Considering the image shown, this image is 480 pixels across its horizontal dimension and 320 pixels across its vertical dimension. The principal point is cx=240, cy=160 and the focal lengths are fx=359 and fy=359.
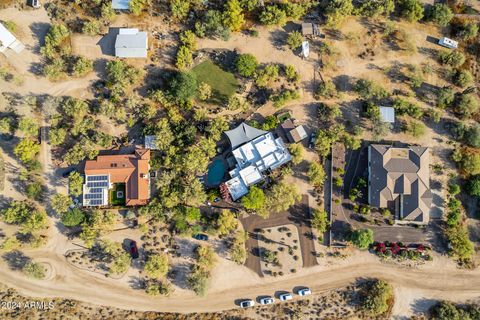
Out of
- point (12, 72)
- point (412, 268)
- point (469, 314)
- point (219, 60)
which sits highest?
point (219, 60)

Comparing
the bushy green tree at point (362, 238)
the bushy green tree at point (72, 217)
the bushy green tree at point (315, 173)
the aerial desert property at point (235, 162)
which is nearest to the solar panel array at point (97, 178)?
the aerial desert property at point (235, 162)

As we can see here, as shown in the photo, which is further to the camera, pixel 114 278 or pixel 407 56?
pixel 407 56

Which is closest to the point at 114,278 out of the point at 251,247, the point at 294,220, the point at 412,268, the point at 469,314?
the point at 251,247

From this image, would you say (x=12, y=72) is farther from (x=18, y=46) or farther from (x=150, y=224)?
(x=150, y=224)

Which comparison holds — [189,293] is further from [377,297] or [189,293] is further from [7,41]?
[7,41]

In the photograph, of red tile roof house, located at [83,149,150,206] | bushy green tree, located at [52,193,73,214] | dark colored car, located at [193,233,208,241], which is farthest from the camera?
dark colored car, located at [193,233,208,241]

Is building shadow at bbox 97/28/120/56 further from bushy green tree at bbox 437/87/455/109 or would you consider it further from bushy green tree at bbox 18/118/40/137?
bushy green tree at bbox 437/87/455/109

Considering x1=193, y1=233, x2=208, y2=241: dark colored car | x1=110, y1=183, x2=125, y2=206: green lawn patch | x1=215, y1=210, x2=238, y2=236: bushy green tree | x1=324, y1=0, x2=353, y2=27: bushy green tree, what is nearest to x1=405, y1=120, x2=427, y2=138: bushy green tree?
x1=324, y1=0, x2=353, y2=27: bushy green tree
